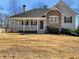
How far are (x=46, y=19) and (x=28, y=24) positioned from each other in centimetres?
406

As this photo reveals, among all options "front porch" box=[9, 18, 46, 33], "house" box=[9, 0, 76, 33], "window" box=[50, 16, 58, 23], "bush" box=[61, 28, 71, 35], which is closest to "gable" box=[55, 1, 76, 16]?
"house" box=[9, 0, 76, 33]

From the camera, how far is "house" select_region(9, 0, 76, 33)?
46531mm

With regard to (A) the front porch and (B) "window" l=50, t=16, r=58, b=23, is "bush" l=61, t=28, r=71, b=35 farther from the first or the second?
(A) the front porch

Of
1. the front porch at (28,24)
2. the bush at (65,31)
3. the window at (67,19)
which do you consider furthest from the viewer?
the front porch at (28,24)

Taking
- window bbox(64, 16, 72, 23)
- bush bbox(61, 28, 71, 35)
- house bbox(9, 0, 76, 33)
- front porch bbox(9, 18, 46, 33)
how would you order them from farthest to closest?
front porch bbox(9, 18, 46, 33)
window bbox(64, 16, 72, 23)
house bbox(9, 0, 76, 33)
bush bbox(61, 28, 71, 35)

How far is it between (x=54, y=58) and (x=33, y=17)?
32.2 m

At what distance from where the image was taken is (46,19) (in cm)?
4669

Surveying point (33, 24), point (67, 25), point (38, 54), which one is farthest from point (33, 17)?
point (38, 54)

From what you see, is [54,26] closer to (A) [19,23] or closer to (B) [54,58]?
(A) [19,23]

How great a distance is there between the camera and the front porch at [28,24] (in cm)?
4734

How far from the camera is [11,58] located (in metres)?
15.1

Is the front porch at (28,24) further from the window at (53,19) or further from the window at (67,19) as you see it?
the window at (67,19)

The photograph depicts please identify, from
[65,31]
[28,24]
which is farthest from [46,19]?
[65,31]

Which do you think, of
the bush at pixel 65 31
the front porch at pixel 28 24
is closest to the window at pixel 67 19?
the bush at pixel 65 31
